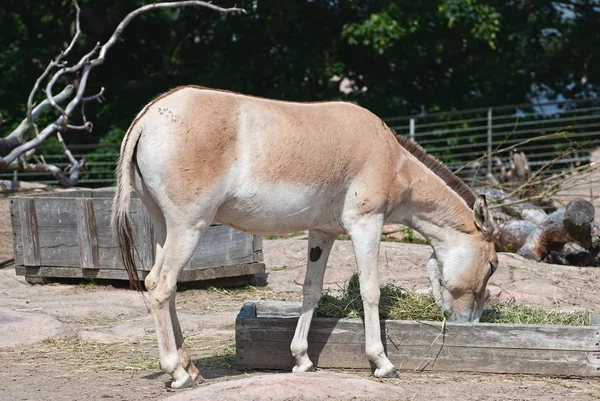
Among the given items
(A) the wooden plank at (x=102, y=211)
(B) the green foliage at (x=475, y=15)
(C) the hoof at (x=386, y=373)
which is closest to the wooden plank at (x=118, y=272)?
(A) the wooden plank at (x=102, y=211)

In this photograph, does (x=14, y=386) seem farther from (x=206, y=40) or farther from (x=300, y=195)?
(x=206, y=40)

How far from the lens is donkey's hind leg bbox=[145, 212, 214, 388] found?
5.09 metres

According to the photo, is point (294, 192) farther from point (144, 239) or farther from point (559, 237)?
point (559, 237)

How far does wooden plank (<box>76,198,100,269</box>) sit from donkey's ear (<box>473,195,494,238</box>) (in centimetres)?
432

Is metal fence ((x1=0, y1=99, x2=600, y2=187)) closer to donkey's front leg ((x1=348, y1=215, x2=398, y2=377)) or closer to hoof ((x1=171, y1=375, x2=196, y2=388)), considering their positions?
donkey's front leg ((x1=348, y1=215, x2=398, y2=377))

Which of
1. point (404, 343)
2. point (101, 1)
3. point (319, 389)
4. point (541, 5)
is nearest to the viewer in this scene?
point (319, 389)

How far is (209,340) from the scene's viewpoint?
6.71m

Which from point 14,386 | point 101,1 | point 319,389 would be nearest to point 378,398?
point 319,389

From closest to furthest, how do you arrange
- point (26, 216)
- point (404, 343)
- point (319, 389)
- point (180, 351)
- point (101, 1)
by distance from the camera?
point (319, 389) → point (180, 351) → point (404, 343) → point (26, 216) → point (101, 1)

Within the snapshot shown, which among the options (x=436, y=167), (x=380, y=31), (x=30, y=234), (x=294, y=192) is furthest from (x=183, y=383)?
(x=380, y=31)

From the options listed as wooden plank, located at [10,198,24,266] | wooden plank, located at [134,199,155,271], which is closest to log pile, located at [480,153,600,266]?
wooden plank, located at [134,199,155,271]

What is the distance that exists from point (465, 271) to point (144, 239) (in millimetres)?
3619

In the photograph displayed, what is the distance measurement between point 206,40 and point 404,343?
14785mm

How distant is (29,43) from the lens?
1773 cm
